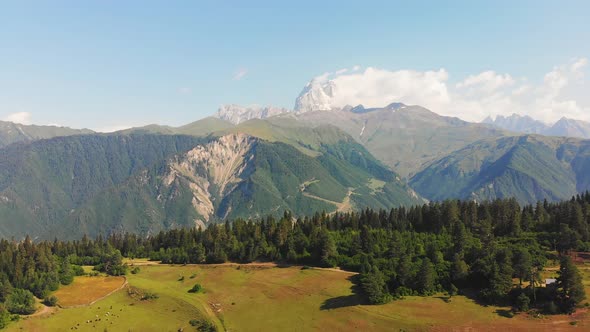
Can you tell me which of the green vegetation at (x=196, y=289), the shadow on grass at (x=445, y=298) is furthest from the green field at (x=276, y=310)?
the green vegetation at (x=196, y=289)

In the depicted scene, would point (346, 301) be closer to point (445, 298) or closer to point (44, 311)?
point (445, 298)

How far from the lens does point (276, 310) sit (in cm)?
11950

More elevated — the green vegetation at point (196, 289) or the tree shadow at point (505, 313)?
the tree shadow at point (505, 313)

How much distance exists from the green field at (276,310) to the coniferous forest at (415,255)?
18.2 feet

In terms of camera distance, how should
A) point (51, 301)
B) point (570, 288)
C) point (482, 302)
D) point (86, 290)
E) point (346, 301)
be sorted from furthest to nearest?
point (86, 290) → point (51, 301) → point (346, 301) → point (482, 302) → point (570, 288)

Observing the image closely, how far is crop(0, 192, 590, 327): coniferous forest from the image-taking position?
357 feet

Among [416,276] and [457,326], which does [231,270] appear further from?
[457,326]

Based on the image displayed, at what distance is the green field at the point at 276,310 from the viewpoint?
325 feet

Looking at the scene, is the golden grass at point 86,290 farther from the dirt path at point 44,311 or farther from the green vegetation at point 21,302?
the green vegetation at point 21,302

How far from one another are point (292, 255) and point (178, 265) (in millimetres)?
48550

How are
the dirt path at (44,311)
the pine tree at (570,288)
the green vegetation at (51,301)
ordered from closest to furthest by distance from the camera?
1. the pine tree at (570,288)
2. the dirt path at (44,311)
3. the green vegetation at (51,301)

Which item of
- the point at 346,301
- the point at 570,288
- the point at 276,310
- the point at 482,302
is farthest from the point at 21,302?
the point at 570,288

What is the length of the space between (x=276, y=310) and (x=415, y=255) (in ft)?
163

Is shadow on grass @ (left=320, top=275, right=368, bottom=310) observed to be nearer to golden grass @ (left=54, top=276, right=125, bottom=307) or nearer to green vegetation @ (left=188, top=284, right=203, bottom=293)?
green vegetation @ (left=188, top=284, right=203, bottom=293)
